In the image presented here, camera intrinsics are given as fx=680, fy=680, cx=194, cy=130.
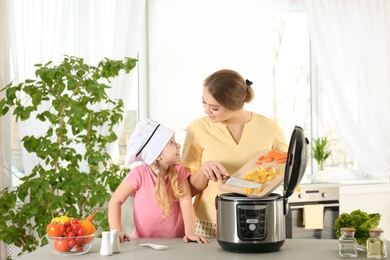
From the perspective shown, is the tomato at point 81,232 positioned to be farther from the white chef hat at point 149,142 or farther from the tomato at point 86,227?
the white chef hat at point 149,142

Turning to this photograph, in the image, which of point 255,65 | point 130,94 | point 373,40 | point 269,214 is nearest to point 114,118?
point 130,94

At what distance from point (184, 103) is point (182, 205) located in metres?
2.30

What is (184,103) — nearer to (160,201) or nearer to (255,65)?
(255,65)

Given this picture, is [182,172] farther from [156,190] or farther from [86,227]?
[86,227]

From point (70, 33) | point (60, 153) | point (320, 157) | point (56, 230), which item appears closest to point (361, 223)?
point (56, 230)

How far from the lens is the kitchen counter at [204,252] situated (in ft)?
8.04

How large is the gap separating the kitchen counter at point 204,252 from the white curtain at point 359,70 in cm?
305

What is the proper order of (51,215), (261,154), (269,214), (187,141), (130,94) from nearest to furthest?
(269,214) → (261,154) → (187,141) → (51,215) → (130,94)

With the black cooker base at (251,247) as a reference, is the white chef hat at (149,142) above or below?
above

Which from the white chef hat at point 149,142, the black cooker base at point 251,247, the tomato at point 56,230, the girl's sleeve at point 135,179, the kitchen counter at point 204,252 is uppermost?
the white chef hat at point 149,142

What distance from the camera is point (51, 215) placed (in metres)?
4.20

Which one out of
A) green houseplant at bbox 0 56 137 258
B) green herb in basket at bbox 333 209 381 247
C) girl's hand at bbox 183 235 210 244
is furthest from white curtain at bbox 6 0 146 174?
green herb in basket at bbox 333 209 381 247

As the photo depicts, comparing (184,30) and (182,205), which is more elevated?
(184,30)

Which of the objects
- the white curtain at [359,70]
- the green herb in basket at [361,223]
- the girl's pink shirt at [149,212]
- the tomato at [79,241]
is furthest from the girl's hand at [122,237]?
the white curtain at [359,70]
